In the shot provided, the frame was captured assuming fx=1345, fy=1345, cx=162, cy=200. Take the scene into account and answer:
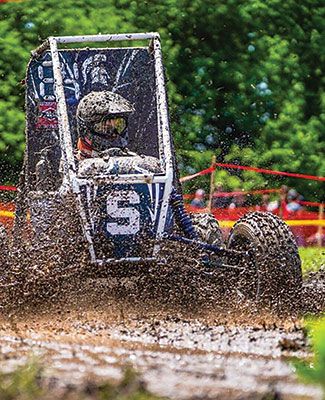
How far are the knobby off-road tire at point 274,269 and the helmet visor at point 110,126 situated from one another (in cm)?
109

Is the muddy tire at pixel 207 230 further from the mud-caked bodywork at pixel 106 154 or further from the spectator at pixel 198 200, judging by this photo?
the spectator at pixel 198 200

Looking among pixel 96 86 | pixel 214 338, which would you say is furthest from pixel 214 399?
pixel 96 86

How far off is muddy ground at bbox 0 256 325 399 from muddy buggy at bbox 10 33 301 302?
202 millimetres

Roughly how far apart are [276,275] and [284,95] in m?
12.3

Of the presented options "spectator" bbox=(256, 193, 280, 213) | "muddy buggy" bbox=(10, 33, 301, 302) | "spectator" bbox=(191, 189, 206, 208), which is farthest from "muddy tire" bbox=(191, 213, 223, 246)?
"spectator" bbox=(256, 193, 280, 213)

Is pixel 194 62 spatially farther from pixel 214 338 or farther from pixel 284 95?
pixel 214 338

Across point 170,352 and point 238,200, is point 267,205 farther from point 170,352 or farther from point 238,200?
point 170,352

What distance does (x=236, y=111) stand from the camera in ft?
65.2

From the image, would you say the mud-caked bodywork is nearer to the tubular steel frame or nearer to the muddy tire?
the tubular steel frame

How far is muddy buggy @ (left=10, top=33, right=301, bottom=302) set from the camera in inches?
319

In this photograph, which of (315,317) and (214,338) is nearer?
(214,338)

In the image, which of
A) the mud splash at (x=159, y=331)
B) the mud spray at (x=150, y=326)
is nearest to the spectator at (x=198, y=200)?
the mud splash at (x=159, y=331)

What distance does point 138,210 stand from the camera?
812 cm

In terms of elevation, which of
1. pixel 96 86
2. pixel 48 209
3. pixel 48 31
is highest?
pixel 48 31
